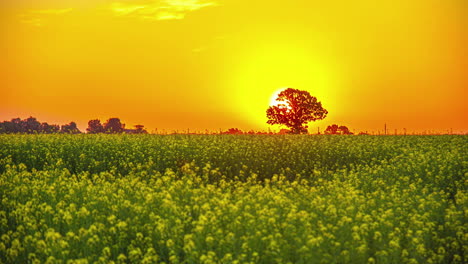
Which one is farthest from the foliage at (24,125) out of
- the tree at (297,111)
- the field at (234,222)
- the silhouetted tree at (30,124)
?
the field at (234,222)

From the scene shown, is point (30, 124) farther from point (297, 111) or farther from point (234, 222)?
point (234, 222)

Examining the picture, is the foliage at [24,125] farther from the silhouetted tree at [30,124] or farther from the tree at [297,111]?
the tree at [297,111]

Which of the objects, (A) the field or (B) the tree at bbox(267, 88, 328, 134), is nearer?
(A) the field

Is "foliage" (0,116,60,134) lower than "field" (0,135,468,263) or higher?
higher

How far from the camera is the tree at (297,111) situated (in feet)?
233

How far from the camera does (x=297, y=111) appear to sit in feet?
234

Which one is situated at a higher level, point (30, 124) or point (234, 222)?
point (30, 124)

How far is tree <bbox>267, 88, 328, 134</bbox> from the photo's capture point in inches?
2800

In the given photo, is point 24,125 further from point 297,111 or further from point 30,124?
point 297,111

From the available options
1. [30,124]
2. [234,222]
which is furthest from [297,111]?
[234,222]

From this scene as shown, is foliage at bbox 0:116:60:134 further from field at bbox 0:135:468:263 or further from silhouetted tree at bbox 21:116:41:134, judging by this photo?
field at bbox 0:135:468:263

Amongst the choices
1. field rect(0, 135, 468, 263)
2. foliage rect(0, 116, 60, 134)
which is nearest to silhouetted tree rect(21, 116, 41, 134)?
foliage rect(0, 116, 60, 134)

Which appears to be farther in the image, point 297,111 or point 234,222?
point 297,111

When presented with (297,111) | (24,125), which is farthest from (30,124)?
(297,111)
